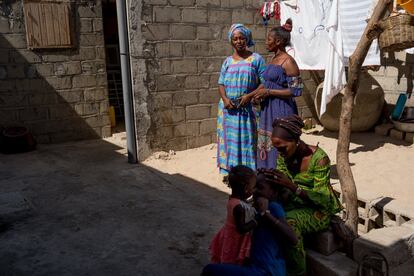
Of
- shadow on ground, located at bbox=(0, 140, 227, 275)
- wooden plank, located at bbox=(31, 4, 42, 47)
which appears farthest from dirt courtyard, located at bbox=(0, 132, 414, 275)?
wooden plank, located at bbox=(31, 4, 42, 47)

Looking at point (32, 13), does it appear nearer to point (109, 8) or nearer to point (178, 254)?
point (109, 8)

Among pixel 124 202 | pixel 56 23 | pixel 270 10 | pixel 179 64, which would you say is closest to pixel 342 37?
pixel 270 10

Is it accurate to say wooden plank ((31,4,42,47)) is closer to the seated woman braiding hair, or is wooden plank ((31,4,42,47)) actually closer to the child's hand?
the seated woman braiding hair

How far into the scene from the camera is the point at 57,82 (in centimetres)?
763

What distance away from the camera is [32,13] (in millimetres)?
7211

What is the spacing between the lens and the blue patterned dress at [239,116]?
4.50m

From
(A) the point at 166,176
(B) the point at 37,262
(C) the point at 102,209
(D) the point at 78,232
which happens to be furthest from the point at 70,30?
(B) the point at 37,262

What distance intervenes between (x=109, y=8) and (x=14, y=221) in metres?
7.44

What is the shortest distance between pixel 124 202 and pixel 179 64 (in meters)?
2.68

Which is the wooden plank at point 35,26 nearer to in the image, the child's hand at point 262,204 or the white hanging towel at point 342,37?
the white hanging towel at point 342,37

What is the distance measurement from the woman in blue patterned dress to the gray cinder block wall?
1.64 metres

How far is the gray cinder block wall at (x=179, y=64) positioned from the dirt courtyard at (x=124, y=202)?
372 millimetres

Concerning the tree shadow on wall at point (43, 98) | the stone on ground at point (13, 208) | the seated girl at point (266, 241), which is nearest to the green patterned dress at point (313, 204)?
the seated girl at point (266, 241)

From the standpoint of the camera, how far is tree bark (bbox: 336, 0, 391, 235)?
3.06 m
